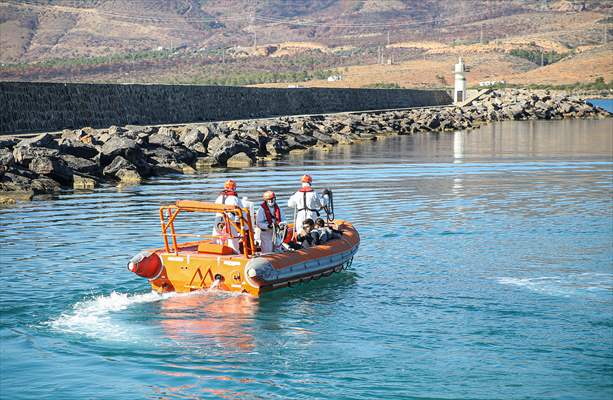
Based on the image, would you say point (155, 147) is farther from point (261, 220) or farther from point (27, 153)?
point (261, 220)

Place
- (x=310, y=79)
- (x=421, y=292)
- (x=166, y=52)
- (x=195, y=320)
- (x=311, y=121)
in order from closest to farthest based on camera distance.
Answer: (x=195, y=320), (x=421, y=292), (x=311, y=121), (x=310, y=79), (x=166, y=52)

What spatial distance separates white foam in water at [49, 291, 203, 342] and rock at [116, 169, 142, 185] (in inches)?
696

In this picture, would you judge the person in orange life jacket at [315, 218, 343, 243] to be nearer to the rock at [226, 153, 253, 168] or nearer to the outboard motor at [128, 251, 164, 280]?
the outboard motor at [128, 251, 164, 280]

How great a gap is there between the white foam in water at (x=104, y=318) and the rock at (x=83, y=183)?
16373 mm

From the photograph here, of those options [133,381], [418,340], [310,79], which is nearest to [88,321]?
[133,381]

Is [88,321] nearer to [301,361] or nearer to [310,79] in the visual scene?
[301,361]

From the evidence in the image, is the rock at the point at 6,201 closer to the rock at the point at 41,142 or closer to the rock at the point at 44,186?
the rock at the point at 44,186

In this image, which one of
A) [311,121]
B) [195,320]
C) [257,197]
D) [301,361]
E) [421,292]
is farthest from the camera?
[311,121]

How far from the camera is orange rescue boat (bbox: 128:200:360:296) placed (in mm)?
16141

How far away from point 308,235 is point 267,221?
1.29 meters

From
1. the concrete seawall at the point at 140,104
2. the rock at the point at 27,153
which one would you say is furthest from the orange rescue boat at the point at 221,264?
the concrete seawall at the point at 140,104

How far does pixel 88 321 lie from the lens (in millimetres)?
15258

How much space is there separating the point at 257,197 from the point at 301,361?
A: 51.7 ft

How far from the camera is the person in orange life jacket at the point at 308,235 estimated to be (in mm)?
18297
